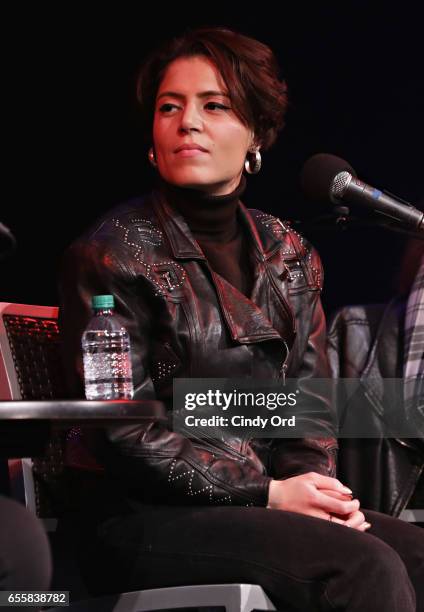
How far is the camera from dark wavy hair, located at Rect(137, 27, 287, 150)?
249cm

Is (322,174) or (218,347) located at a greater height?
(322,174)

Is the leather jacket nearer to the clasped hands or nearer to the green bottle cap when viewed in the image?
the clasped hands

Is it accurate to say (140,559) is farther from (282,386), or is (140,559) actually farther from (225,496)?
(282,386)

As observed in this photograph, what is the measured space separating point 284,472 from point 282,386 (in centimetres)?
19

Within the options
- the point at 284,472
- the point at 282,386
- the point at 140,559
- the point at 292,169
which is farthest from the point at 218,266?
the point at 292,169

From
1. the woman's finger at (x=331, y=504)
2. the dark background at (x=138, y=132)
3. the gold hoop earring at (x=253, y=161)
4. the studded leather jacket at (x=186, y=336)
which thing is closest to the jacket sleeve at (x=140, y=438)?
the studded leather jacket at (x=186, y=336)

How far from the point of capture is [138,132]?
326 centimetres

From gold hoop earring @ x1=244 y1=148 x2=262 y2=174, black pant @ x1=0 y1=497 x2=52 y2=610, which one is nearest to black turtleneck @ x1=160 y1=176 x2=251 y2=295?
gold hoop earring @ x1=244 y1=148 x2=262 y2=174

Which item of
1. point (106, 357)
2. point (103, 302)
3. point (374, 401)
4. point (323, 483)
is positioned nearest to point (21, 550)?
point (103, 302)

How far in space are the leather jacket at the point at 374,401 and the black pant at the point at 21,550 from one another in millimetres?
1389

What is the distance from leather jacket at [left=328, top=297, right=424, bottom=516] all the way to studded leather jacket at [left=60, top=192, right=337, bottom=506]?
0.25 metres

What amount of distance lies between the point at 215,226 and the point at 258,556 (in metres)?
0.79

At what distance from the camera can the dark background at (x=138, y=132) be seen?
318 cm

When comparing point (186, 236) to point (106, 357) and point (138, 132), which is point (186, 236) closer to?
point (106, 357)
